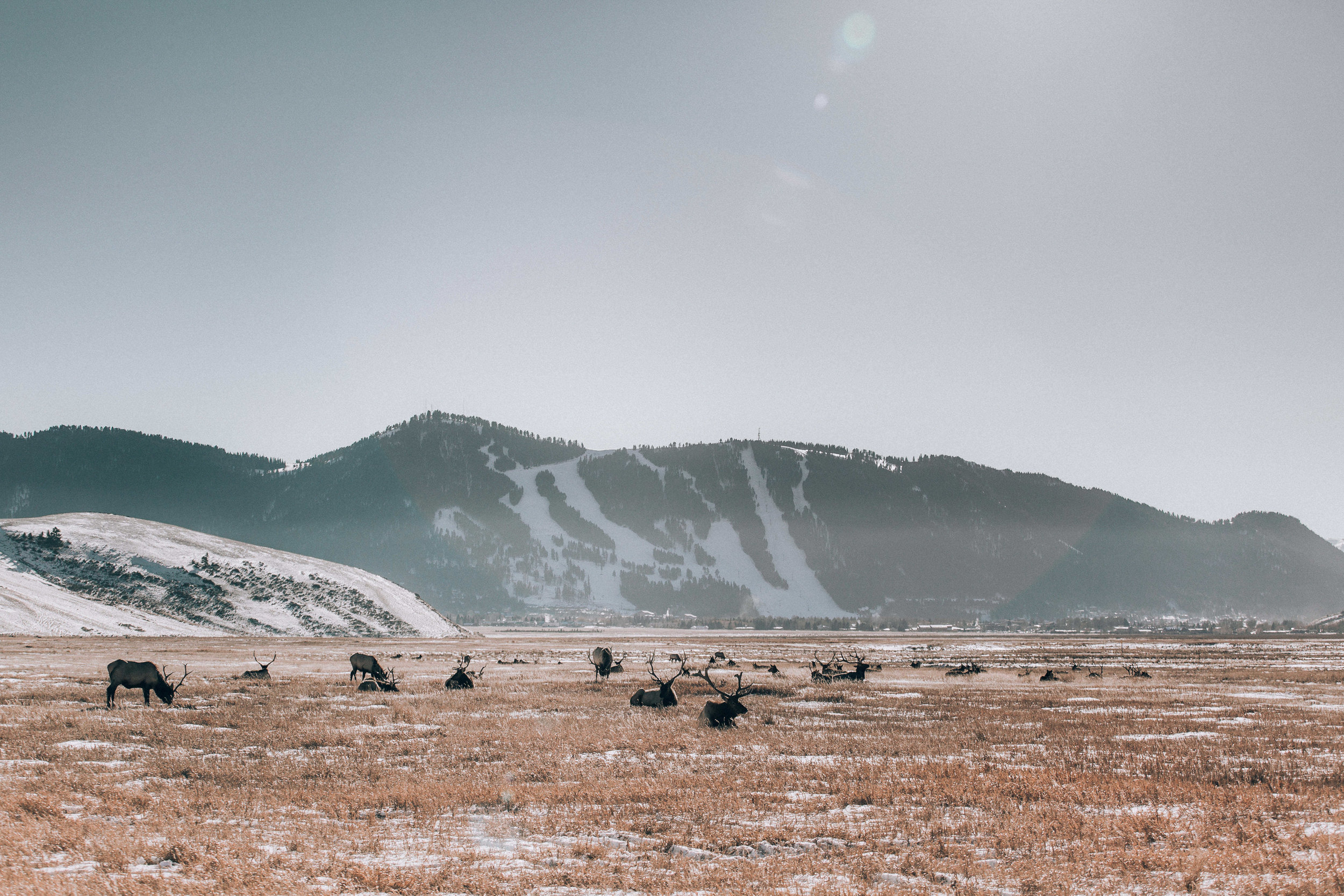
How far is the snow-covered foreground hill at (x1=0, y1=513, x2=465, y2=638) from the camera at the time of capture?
8469 cm

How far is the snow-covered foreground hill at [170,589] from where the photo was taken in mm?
84688

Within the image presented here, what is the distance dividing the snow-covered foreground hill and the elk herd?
46564mm

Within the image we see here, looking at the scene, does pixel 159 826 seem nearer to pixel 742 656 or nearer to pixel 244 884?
pixel 244 884

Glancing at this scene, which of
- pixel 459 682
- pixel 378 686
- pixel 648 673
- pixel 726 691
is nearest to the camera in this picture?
pixel 378 686

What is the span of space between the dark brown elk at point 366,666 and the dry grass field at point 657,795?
625 cm

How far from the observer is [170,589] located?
99438 mm

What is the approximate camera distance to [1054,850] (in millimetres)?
10906

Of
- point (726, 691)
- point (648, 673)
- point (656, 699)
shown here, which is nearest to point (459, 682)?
point (656, 699)

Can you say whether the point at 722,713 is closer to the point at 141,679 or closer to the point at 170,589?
the point at 141,679

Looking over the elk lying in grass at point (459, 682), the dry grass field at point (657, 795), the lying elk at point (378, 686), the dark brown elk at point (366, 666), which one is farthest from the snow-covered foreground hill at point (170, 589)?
the dry grass field at point (657, 795)

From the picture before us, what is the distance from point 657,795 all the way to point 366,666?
31.2 meters

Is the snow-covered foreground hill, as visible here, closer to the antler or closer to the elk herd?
the elk herd

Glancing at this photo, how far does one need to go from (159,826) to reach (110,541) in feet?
378

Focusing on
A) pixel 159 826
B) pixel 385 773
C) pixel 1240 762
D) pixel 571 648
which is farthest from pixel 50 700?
pixel 571 648
